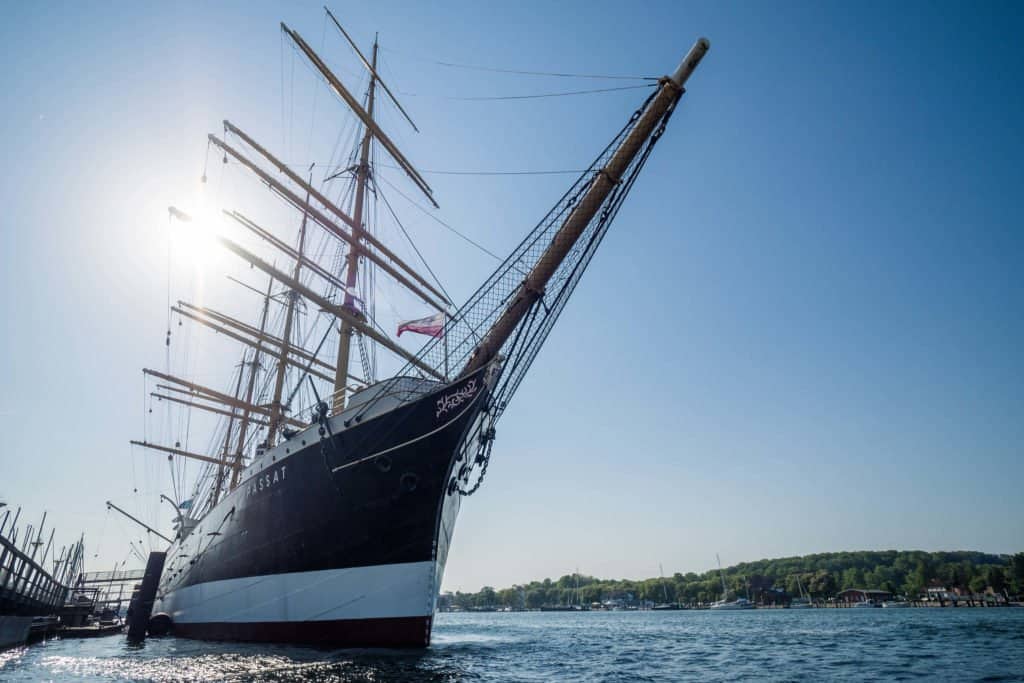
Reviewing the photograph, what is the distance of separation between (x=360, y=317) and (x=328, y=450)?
7277 mm

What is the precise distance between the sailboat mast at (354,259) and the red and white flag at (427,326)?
8.84 ft

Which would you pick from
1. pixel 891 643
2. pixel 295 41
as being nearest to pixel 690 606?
pixel 891 643

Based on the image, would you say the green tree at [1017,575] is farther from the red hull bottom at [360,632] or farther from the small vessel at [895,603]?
the red hull bottom at [360,632]

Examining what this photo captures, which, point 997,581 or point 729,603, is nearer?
point 997,581

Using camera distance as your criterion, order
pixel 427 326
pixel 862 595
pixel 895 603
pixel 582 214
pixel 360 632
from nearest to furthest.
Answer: pixel 582 214, pixel 360 632, pixel 427 326, pixel 895 603, pixel 862 595

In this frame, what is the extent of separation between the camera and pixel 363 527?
11703mm

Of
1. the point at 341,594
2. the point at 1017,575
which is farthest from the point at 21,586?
the point at 1017,575

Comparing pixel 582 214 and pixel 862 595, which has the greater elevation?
pixel 582 214

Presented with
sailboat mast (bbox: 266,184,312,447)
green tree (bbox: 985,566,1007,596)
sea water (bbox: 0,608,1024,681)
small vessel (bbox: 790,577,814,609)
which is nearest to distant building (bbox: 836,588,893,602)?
small vessel (bbox: 790,577,814,609)

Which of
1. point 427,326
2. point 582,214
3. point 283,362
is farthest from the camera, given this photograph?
point 283,362

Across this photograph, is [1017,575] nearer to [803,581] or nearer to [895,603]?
[895,603]

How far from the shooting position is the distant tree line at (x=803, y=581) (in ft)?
237

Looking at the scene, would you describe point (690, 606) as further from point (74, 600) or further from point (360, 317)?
point (360, 317)

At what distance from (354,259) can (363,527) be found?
11.3 m
